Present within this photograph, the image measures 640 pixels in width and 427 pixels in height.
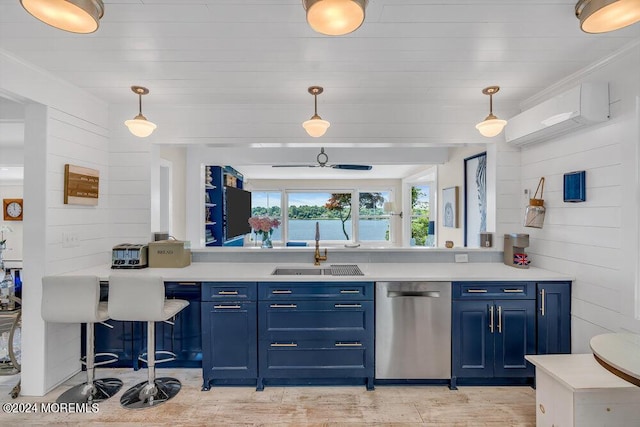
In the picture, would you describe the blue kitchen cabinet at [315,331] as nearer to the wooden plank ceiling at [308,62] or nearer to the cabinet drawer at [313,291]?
the cabinet drawer at [313,291]

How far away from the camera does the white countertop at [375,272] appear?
8.09 ft

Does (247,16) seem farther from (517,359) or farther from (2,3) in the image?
(517,359)

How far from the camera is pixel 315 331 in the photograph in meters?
2.48

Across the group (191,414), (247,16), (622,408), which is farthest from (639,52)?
(191,414)

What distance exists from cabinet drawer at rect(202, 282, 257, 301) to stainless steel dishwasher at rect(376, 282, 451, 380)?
98 cm

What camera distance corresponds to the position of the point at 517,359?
248 cm

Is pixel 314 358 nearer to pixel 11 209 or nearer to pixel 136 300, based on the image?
pixel 136 300

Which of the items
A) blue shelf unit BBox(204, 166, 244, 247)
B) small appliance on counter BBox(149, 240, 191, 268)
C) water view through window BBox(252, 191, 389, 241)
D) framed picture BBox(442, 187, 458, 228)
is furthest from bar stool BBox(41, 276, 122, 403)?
water view through window BBox(252, 191, 389, 241)


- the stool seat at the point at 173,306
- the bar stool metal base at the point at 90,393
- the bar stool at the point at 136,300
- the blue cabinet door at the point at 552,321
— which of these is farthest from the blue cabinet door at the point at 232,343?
the blue cabinet door at the point at 552,321

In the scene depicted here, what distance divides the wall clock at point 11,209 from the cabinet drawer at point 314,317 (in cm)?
632

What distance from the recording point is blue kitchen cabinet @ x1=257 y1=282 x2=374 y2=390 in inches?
97.6

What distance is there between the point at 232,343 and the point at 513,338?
2160 mm

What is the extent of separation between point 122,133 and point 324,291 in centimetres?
244

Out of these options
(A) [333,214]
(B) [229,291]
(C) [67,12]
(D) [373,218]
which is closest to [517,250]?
(B) [229,291]
